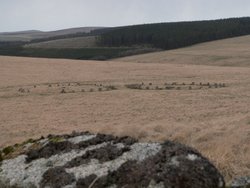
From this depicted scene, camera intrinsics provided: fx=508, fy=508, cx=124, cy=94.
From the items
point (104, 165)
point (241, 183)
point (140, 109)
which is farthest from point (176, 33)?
point (241, 183)

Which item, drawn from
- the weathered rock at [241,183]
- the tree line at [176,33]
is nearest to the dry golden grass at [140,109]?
the weathered rock at [241,183]

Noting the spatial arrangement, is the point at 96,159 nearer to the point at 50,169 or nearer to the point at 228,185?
the point at 50,169

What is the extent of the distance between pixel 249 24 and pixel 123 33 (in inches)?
1694

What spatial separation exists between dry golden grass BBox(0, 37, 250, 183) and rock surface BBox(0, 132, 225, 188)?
1479 millimetres

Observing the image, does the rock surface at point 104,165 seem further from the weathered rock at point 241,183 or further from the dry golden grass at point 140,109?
the dry golden grass at point 140,109

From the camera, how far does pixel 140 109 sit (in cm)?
3516

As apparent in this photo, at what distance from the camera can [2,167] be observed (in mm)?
8172

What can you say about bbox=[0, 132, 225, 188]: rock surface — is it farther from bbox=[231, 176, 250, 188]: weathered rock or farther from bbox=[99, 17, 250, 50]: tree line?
bbox=[99, 17, 250, 50]: tree line

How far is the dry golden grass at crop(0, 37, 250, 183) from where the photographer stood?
16328 mm

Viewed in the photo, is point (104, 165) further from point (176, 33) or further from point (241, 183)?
point (176, 33)

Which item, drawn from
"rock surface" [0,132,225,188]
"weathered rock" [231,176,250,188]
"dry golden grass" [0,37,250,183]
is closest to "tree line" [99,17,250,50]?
"dry golden grass" [0,37,250,183]

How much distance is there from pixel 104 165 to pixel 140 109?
28.0 meters

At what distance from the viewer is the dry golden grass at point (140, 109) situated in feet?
53.6

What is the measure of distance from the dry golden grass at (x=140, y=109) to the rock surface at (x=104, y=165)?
1479 millimetres
